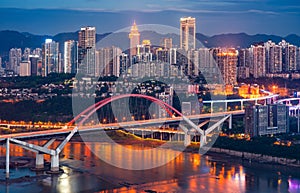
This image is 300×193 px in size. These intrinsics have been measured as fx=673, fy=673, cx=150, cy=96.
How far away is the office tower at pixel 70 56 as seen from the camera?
21.7 m

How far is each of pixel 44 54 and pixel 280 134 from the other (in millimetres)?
12587

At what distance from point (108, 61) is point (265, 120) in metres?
9.37

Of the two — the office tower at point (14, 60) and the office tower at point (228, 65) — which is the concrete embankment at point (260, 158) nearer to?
the office tower at point (228, 65)

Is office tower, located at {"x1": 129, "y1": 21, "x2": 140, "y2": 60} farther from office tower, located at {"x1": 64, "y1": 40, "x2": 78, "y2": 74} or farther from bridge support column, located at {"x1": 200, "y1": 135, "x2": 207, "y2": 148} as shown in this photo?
bridge support column, located at {"x1": 200, "y1": 135, "x2": 207, "y2": 148}

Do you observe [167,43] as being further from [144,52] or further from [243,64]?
[243,64]

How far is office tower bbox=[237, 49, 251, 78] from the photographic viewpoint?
21484 mm

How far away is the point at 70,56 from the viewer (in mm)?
21953

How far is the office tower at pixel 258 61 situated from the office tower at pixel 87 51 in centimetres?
520

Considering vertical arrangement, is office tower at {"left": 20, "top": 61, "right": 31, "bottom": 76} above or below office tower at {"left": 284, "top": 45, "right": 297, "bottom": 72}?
below

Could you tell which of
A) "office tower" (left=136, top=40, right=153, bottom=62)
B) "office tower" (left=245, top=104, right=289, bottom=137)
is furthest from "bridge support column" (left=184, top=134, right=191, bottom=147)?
"office tower" (left=136, top=40, right=153, bottom=62)

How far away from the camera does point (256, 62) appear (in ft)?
72.1

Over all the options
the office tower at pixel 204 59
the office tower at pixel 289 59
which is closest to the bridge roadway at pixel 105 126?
the office tower at pixel 204 59

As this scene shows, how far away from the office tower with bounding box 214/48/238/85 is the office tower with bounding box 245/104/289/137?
7351 millimetres

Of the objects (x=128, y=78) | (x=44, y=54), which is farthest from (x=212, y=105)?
(x=44, y=54)
